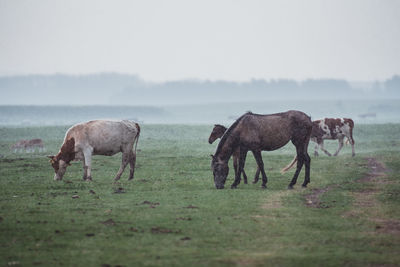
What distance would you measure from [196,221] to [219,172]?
5.94 meters

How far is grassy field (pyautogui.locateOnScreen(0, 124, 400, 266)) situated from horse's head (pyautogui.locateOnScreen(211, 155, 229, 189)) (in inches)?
15.9

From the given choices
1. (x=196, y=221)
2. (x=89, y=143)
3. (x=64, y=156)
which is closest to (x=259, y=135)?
(x=89, y=143)

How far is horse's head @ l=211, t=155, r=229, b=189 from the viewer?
19.0 metres

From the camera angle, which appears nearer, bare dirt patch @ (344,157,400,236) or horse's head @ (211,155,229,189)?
bare dirt patch @ (344,157,400,236)

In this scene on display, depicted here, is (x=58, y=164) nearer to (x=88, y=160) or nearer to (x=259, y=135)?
(x=88, y=160)

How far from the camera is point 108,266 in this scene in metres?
9.86

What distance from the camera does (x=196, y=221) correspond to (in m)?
13.3

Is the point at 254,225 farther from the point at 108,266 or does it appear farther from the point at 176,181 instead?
the point at 176,181

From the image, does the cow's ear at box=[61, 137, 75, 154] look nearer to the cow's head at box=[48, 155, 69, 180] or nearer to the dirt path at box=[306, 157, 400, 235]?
the cow's head at box=[48, 155, 69, 180]

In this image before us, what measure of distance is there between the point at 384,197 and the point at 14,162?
62.9 ft

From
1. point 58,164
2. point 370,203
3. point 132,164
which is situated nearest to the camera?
point 370,203

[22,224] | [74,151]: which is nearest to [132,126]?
[74,151]

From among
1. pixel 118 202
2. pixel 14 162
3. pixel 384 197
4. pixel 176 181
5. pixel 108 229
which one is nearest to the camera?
pixel 108 229

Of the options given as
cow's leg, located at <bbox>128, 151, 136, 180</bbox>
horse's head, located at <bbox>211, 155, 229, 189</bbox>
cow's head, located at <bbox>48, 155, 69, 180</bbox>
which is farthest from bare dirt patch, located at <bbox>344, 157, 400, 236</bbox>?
cow's head, located at <bbox>48, 155, 69, 180</bbox>
